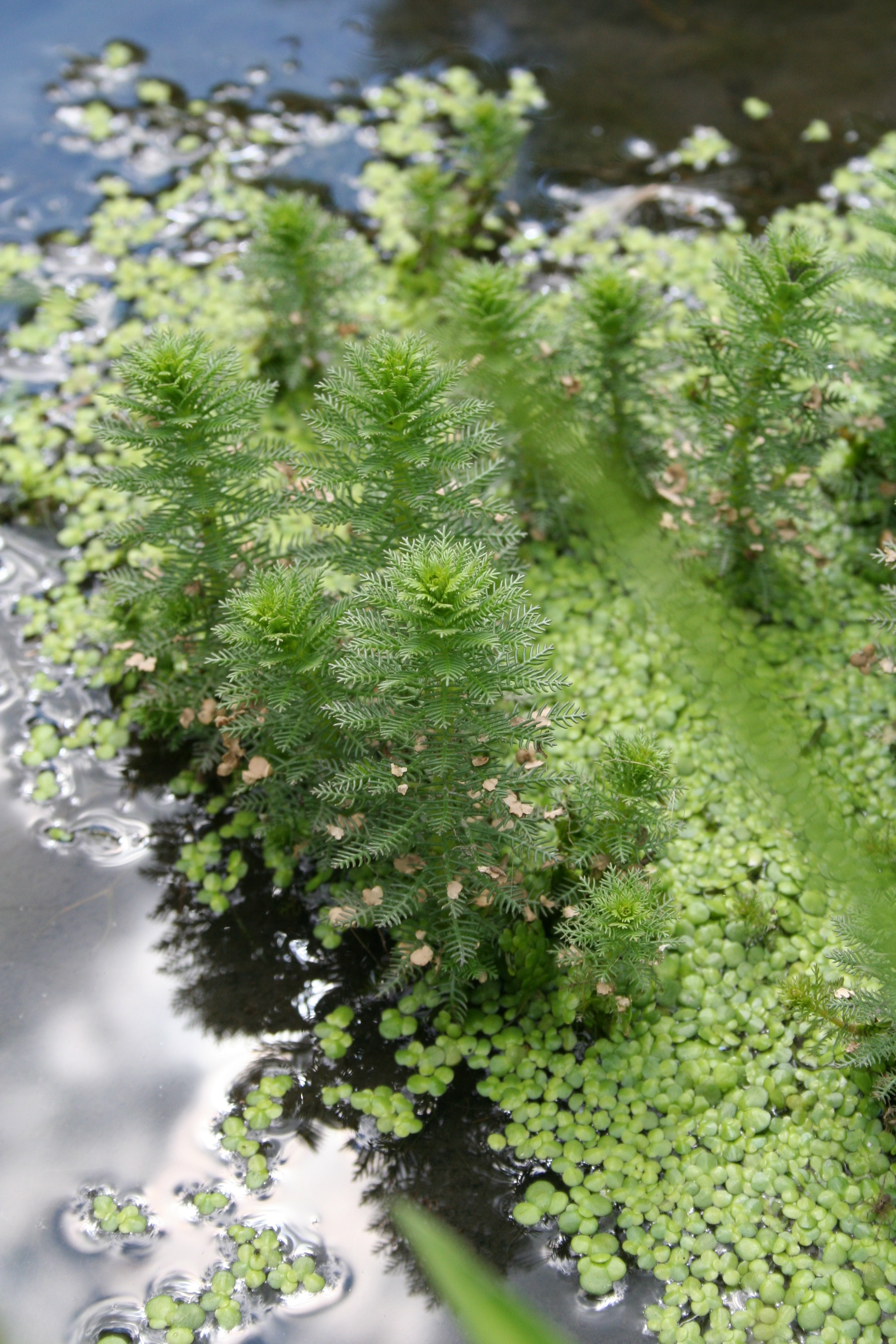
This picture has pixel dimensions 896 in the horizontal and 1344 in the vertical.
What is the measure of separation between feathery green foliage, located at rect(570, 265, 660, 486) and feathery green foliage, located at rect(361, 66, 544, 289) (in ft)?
4.14

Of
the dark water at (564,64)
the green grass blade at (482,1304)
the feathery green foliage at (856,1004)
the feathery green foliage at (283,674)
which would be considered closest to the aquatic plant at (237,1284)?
the feathery green foliage at (283,674)

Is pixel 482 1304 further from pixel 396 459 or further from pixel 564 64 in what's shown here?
pixel 564 64

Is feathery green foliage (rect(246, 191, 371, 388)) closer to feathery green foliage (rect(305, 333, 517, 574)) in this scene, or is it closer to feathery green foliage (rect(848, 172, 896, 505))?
feathery green foliage (rect(305, 333, 517, 574))

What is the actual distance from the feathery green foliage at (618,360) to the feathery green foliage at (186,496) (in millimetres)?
1111

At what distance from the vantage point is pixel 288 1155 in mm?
2637

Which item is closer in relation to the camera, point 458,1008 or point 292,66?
point 458,1008

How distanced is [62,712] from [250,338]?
1848mm

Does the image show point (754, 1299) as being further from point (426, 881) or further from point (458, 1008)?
point (426, 881)

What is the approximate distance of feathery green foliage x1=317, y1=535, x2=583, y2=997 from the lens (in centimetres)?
219

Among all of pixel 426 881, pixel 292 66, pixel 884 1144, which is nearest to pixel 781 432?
pixel 426 881

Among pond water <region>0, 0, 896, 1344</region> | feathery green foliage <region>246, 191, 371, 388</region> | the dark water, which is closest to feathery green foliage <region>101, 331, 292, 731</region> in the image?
pond water <region>0, 0, 896, 1344</region>

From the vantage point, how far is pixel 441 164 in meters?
5.11

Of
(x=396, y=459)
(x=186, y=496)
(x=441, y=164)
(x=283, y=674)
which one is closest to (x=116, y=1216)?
(x=283, y=674)

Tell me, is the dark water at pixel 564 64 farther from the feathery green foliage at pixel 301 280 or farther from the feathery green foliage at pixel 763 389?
the feathery green foliage at pixel 763 389
